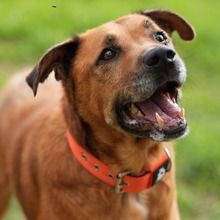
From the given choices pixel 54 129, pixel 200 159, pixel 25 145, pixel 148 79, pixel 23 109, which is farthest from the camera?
pixel 200 159

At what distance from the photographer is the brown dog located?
4.55m

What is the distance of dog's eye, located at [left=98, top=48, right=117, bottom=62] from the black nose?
1.24 feet

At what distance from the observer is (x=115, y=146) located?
16.2 feet

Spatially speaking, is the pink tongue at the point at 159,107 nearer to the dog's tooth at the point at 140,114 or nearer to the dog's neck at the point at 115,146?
the dog's tooth at the point at 140,114

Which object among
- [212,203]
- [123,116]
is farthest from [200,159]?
[123,116]

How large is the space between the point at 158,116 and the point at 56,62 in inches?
36.8

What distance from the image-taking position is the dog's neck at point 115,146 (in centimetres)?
491

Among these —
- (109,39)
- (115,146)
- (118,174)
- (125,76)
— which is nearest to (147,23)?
(109,39)

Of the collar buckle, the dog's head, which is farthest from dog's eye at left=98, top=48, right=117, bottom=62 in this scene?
the collar buckle

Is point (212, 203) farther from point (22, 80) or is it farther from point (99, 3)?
point (99, 3)

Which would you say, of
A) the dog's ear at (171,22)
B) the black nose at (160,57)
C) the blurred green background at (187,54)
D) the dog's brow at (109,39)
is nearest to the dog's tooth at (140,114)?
the black nose at (160,57)

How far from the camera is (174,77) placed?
4.50 metres

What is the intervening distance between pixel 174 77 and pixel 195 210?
8.82ft

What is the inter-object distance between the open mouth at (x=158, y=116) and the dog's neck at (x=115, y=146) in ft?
0.78
